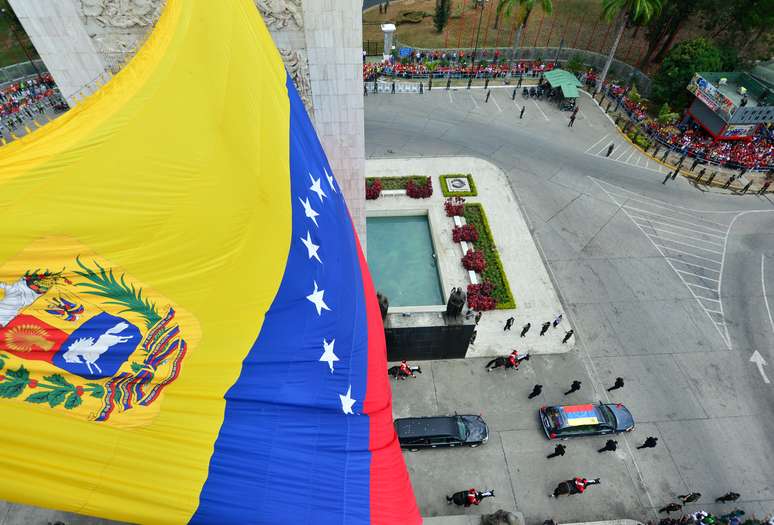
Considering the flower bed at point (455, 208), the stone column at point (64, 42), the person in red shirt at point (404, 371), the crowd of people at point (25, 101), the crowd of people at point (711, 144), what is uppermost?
the stone column at point (64, 42)

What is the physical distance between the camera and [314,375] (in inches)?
327

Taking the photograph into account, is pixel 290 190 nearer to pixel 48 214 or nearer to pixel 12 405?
pixel 48 214

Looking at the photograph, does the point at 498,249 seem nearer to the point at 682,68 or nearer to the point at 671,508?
the point at 671,508

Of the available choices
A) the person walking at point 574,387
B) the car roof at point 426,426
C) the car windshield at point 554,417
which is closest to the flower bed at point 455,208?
the person walking at point 574,387

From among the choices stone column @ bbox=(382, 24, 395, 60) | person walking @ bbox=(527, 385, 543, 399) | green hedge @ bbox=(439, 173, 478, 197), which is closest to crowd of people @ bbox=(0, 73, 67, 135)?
stone column @ bbox=(382, 24, 395, 60)

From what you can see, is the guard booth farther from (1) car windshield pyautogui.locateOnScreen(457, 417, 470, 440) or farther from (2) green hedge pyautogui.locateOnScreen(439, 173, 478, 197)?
(1) car windshield pyautogui.locateOnScreen(457, 417, 470, 440)

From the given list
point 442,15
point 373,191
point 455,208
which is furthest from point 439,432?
point 442,15

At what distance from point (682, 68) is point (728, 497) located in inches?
1401

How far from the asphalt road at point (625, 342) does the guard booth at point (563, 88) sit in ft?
14.7

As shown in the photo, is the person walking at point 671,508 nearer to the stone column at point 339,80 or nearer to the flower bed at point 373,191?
the stone column at point 339,80

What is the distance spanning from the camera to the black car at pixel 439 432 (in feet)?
54.8

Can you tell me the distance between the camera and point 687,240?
26797 millimetres

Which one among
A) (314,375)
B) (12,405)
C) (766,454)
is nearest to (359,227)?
(314,375)

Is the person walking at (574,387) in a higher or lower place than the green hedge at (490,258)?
lower
